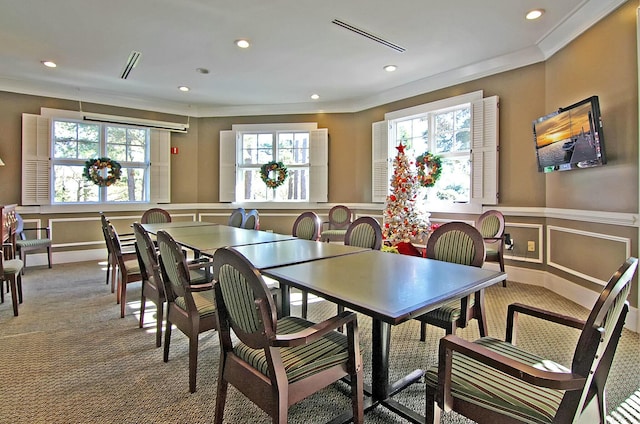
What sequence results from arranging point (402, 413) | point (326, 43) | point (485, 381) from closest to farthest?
point (485, 381), point (402, 413), point (326, 43)

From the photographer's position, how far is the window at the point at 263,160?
21.8 feet

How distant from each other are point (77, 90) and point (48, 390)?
207 inches

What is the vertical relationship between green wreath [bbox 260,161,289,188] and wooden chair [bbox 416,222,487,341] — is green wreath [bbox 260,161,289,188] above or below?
above

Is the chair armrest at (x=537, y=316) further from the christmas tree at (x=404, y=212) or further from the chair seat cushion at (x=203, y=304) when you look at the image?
the christmas tree at (x=404, y=212)

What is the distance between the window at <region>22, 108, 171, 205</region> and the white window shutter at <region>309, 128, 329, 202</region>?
8.85 ft

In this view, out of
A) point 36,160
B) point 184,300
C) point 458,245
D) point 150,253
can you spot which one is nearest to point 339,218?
point 458,245

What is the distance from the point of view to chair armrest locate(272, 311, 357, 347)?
3.99ft

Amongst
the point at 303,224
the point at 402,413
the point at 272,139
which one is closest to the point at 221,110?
the point at 272,139

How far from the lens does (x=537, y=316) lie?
1.49 metres

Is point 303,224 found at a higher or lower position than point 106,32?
lower

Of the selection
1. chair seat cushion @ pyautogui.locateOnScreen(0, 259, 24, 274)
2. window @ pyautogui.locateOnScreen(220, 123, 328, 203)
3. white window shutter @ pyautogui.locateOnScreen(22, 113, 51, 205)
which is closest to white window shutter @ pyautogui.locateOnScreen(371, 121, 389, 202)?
window @ pyautogui.locateOnScreen(220, 123, 328, 203)

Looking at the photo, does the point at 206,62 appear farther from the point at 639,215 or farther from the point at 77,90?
the point at 639,215

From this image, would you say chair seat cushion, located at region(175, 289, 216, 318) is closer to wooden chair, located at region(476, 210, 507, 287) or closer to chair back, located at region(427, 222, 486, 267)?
chair back, located at region(427, 222, 486, 267)

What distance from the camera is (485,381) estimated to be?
1.22 metres
